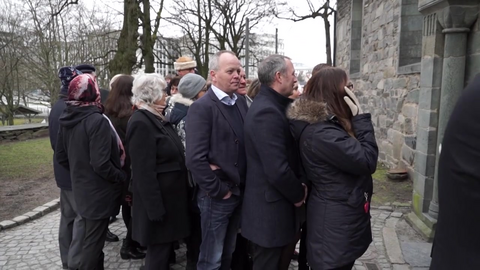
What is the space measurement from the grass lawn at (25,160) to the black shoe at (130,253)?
15.8 ft

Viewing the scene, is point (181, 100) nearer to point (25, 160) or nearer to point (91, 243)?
point (91, 243)

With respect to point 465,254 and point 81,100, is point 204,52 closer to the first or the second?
point 81,100

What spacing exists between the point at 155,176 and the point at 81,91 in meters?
1.00

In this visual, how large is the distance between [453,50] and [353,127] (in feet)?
7.70

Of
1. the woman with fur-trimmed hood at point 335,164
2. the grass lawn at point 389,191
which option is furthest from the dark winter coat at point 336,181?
the grass lawn at point 389,191

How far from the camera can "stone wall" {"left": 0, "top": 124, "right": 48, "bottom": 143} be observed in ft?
42.1

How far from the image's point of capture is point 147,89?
10.7ft

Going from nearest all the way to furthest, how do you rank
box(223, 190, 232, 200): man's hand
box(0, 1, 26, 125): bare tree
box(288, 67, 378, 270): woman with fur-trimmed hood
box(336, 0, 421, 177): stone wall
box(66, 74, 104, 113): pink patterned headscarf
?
box(288, 67, 378, 270): woman with fur-trimmed hood, box(223, 190, 232, 200): man's hand, box(66, 74, 104, 113): pink patterned headscarf, box(336, 0, 421, 177): stone wall, box(0, 1, 26, 125): bare tree

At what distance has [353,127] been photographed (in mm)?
2615

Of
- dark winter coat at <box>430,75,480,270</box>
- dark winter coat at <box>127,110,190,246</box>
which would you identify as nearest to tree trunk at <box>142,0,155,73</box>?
dark winter coat at <box>127,110,190,246</box>

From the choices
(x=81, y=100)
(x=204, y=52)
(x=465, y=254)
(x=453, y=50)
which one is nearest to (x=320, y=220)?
(x=465, y=254)

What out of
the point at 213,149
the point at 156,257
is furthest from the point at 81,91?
the point at 156,257

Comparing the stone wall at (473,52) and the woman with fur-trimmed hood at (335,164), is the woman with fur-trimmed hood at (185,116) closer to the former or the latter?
the woman with fur-trimmed hood at (335,164)

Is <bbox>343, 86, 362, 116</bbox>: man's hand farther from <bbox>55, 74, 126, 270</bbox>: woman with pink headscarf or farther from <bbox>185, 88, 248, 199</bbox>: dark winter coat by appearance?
<bbox>55, 74, 126, 270</bbox>: woman with pink headscarf
